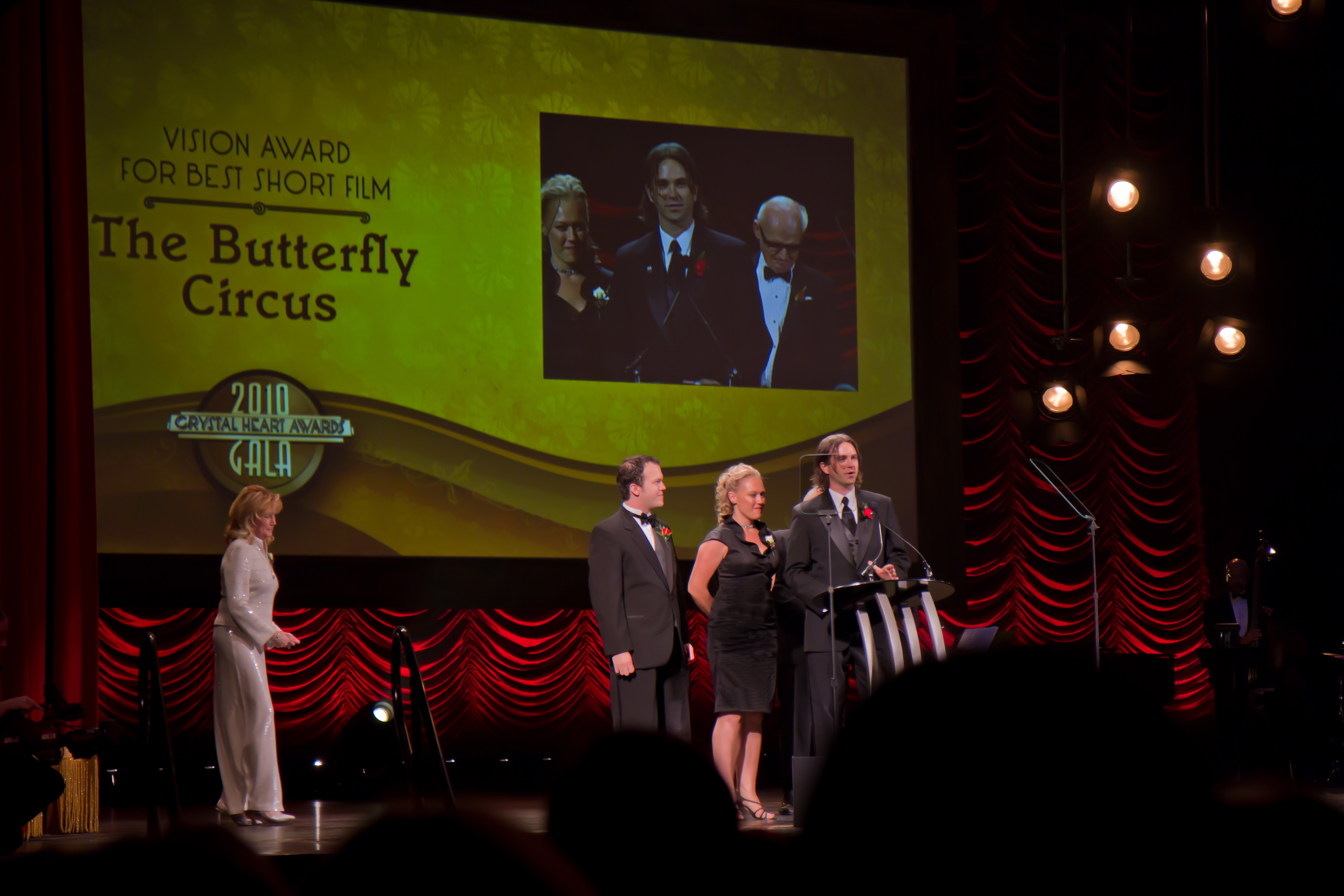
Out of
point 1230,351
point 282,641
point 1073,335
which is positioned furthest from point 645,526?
point 1073,335

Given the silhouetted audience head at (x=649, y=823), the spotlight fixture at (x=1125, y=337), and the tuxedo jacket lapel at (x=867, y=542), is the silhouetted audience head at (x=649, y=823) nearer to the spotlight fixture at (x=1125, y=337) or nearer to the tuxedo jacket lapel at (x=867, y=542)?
the tuxedo jacket lapel at (x=867, y=542)

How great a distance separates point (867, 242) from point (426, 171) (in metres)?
2.79

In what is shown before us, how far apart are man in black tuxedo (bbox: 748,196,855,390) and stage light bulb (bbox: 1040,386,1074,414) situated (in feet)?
4.13

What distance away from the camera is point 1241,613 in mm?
8250

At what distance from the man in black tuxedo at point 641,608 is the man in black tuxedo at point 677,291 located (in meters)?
2.13

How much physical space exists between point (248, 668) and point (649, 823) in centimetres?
535

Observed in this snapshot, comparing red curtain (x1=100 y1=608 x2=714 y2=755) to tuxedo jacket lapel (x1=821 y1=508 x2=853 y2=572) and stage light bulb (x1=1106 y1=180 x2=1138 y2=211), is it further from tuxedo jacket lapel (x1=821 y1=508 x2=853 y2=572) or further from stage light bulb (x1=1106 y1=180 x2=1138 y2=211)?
stage light bulb (x1=1106 y1=180 x2=1138 y2=211)

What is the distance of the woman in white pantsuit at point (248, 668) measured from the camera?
5680 mm

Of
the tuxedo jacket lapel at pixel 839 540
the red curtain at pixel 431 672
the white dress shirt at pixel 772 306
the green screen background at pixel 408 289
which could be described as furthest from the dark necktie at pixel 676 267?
the tuxedo jacket lapel at pixel 839 540

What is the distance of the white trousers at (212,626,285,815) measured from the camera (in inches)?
224

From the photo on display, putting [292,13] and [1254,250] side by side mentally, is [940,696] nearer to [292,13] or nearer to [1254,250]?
[1254,250]

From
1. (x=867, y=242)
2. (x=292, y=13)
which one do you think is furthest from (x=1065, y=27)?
(x=292, y=13)

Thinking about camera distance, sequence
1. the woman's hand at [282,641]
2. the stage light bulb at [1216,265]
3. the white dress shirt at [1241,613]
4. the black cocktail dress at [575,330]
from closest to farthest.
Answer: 1. the woman's hand at [282,641]
2. the stage light bulb at [1216,265]
3. the black cocktail dress at [575,330]
4. the white dress shirt at [1241,613]

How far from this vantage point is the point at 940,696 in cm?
47
